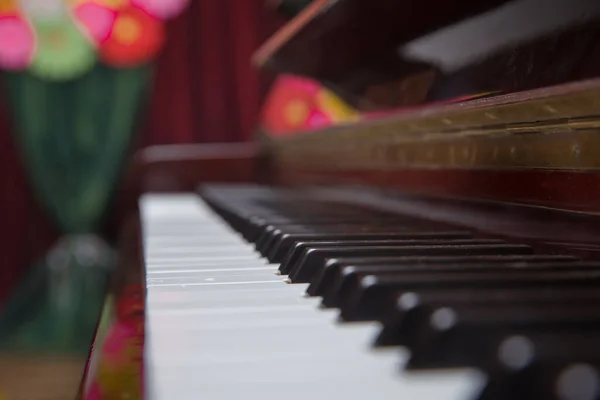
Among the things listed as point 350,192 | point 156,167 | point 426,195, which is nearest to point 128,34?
point 156,167

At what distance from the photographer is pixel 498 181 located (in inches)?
41.0

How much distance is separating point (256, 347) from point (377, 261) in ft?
0.72

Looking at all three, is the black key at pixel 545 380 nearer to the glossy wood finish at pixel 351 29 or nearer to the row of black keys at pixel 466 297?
the row of black keys at pixel 466 297

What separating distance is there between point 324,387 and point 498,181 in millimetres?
606

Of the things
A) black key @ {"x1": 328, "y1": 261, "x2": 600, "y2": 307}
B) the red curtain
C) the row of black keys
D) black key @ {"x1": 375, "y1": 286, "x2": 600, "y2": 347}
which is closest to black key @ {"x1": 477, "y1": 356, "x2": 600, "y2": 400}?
the row of black keys

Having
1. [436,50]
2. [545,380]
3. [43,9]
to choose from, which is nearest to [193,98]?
[43,9]

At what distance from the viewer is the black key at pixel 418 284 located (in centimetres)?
65

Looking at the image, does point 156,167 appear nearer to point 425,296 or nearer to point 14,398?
point 14,398

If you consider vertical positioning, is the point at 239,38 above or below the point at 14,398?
above

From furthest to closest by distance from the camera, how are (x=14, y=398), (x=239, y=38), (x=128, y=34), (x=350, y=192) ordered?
(x=239, y=38) < (x=128, y=34) < (x=14, y=398) < (x=350, y=192)

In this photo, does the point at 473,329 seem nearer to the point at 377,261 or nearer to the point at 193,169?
the point at 377,261

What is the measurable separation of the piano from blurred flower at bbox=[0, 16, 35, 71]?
239 cm

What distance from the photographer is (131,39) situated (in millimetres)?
4039

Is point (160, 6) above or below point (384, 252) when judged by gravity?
above
